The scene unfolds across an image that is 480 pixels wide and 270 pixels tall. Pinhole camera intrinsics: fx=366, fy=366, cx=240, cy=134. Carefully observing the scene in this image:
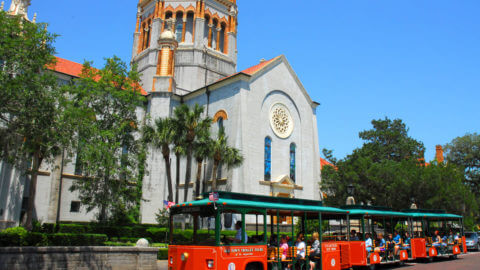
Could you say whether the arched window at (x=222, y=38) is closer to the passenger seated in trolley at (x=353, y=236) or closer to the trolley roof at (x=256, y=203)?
the passenger seated in trolley at (x=353, y=236)

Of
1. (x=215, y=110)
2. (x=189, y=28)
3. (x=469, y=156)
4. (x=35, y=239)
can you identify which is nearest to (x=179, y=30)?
(x=189, y=28)

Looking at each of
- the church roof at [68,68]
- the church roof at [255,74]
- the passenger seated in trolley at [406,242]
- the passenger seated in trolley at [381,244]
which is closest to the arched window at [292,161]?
the church roof at [255,74]

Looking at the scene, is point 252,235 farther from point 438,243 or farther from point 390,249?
point 438,243

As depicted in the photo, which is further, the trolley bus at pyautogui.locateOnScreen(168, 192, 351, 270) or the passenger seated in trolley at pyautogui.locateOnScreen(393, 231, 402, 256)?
the passenger seated in trolley at pyautogui.locateOnScreen(393, 231, 402, 256)

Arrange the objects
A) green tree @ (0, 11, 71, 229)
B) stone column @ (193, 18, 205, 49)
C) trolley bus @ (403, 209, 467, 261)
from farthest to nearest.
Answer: stone column @ (193, 18, 205, 49)
trolley bus @ (403, 209, 467, 261)
green tree @ (0, 11, 71, 229)

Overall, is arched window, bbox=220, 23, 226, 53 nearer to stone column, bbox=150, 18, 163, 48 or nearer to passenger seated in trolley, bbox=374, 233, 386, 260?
stone column, bbox=150, 18, 163, 48

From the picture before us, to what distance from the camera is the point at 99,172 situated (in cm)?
2547

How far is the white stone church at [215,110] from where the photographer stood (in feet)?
102

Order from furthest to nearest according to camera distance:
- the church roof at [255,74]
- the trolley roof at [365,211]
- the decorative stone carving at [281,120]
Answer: the decorative stone carving at [281,120] → the church roof at [255,74] → the trolley roof at [365,211]

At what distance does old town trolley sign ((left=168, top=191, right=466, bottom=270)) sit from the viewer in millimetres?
10445

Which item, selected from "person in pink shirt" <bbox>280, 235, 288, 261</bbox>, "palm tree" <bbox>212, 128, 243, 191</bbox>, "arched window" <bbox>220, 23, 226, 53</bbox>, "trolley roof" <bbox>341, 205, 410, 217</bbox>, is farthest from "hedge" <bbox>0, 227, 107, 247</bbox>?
"arched window" <bbox>220, 23, 226, 53</bbox>

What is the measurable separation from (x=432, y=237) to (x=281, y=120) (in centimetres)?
1846

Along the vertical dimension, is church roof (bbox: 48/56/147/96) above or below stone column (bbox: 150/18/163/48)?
below

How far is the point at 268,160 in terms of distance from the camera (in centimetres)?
3447
